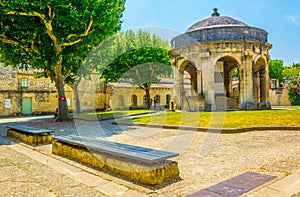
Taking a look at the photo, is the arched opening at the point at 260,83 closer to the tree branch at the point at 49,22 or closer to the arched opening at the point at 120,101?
the tree branch at the point at 49,22

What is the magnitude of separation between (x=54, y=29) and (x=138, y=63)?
15.0 m

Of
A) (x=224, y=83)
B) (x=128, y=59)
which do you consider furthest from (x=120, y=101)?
(x=224, y=83)

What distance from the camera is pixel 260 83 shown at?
20469mm

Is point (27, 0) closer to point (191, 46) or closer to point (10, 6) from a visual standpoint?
point (10, 6)

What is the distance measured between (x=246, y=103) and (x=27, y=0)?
1458 centimetres

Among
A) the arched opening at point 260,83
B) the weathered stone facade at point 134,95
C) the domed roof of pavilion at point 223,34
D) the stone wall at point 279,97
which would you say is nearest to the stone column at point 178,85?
the domed roof of pavilion at point 223,34

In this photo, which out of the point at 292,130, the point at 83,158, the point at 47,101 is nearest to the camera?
the point at 83,158

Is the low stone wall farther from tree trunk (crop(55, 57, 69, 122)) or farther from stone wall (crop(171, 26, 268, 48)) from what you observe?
stone wall (crop(171, 26, 268, 48))

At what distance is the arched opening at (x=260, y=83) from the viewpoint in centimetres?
1941

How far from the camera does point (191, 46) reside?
1777 centimetres

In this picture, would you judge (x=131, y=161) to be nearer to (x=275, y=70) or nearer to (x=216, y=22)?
(x=216, y=22)

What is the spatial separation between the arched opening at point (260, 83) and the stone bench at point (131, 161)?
16961mm

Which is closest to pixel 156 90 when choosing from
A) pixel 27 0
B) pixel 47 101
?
pixel 47 101

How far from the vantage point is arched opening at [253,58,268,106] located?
1941cm
